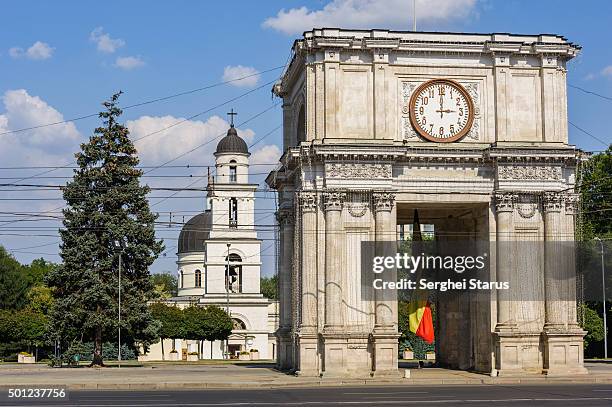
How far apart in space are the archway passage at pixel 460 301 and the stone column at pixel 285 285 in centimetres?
564

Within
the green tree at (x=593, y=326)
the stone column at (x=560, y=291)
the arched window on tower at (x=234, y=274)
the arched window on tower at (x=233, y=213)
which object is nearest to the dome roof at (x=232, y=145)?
the arched window on tower at (x=233, y=213)

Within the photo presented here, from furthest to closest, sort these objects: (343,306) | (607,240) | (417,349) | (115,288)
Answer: (417,349) → (607,240) → (115,288) → (343,306)

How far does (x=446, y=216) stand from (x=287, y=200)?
814 centimetres

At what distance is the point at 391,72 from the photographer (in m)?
45.1

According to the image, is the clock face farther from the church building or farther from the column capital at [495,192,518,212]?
the church building

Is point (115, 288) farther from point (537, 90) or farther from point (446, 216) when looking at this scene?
point (537, 90)

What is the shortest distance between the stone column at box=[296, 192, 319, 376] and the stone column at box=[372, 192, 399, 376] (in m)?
2.58

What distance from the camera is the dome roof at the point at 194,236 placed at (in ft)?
350

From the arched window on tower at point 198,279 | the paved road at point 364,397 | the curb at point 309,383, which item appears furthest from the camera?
the arched window on tower at point 198,279

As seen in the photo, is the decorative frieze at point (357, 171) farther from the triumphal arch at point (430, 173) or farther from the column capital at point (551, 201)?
the column capital at point (551, 201)

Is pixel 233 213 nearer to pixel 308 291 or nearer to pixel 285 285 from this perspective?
pixel 285 285

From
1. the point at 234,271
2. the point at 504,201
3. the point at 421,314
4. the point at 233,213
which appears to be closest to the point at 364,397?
the point at 421,314

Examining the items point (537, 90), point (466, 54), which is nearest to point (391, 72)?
point (466, 54)

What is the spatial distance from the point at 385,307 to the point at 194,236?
6950 cm
